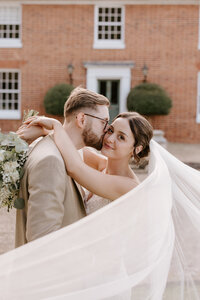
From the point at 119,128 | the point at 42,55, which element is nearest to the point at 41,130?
the point at 119,128

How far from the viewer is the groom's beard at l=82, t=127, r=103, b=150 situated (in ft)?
9.17

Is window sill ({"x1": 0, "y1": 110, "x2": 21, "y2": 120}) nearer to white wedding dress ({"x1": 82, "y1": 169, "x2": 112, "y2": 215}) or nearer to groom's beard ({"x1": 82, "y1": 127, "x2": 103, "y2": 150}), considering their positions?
white wedding dress ({"x1": 82, "y1": 169, "x2": 112, "y2": 215})

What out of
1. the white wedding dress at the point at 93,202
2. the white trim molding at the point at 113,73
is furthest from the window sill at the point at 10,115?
the white wedding dress at the point at 93,202

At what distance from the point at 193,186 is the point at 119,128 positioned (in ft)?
1.93

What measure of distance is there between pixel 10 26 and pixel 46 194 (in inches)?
740

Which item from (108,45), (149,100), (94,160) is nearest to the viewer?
(94,160)

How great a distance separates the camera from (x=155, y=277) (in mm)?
2459

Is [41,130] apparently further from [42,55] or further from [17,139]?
[42,55]

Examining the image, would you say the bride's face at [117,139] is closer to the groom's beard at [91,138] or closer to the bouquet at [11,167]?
the groom's beard at [91,138]

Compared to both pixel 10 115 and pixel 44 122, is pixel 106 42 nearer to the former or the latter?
pixel 10 115

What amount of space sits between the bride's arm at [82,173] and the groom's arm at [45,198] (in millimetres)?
219

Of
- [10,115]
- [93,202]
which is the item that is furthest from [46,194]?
[10,115]

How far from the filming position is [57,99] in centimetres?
1789

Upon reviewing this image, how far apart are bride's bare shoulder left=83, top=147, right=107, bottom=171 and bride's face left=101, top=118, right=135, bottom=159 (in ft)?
2.44
